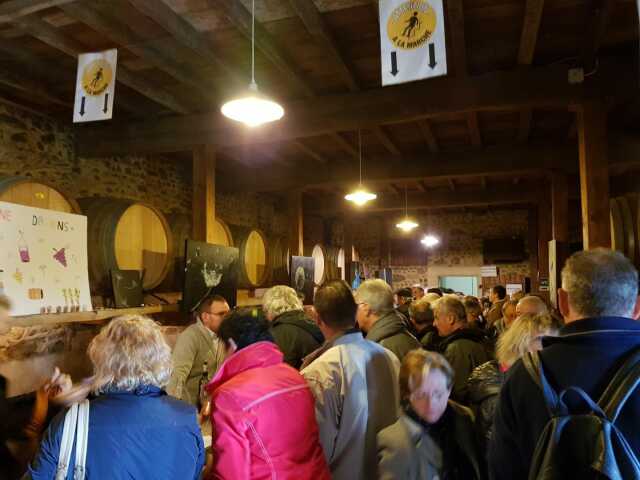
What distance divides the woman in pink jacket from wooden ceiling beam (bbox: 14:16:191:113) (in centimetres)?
235

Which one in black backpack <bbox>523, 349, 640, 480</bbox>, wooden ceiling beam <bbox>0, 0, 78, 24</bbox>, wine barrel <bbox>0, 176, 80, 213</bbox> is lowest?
black backpack <bbox>523, 349, 640, 480</bbox>

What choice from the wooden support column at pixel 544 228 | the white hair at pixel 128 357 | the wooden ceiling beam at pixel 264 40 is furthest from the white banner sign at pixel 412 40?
the wooden support column at pixel 544 228

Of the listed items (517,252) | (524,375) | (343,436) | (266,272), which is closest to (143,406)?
(343,436)

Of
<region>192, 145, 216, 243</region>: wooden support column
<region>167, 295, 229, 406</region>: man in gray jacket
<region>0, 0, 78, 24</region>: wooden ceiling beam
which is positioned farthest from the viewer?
<region>192, 145, 216, 243</region>: wooden support column

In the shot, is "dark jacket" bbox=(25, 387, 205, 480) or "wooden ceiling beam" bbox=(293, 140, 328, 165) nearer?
"dark jacket" bbox=(25, 387, 205, 480)

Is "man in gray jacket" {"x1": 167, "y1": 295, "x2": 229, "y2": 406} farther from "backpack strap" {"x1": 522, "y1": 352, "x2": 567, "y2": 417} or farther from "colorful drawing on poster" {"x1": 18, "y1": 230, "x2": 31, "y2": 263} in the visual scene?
"backpack strap" {"x1": 522, "y1": 352, "x2": 567, "y2": 417}

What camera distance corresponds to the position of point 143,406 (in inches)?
59.9

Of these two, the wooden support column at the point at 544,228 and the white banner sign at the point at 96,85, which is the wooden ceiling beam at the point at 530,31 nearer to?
the white banner sign at the point at 96,85

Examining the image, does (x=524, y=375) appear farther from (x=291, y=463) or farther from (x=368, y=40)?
(x=368, y=40)

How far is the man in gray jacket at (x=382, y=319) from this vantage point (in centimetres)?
256

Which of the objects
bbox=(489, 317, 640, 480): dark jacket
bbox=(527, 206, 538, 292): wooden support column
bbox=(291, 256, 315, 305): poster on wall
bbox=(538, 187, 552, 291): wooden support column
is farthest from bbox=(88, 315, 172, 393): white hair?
bbox=(527, 206, 538, 292): wooden support column

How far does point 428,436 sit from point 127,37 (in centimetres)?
290

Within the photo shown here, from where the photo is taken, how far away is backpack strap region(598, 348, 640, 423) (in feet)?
3.65

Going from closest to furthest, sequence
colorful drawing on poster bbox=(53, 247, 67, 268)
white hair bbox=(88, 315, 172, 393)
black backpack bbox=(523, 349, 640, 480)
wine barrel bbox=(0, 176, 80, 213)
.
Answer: black backpack bbox=(523, 349, 640, 480)
white hair bbox=(88, 315, 172, 393)
wine barrel bbox=(0, 176, 80, 213)
colorful drawing on poster bbox=(53, 247, 67, 268)
